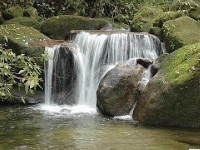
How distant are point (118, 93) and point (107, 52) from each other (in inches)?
109

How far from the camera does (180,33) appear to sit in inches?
412

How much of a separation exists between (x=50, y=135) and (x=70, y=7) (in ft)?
35.5

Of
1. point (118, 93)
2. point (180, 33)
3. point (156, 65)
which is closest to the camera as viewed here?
point (118, 93)

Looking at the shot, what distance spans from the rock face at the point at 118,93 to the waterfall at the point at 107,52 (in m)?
1.99

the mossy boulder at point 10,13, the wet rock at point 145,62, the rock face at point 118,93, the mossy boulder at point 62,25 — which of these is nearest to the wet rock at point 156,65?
the wet rock at point 145,62

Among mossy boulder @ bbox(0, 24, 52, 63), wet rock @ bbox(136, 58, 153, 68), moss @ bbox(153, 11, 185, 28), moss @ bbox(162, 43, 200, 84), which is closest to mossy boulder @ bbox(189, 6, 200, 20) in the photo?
moss @ bbox(153, 11, 185, 28)

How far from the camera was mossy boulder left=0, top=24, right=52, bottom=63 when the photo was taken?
1041cm

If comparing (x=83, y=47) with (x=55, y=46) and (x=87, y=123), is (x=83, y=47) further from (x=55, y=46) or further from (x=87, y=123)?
(x=87, y=123)

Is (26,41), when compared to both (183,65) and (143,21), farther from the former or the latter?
(183,65)

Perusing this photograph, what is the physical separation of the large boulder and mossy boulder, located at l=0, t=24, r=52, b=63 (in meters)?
3.96

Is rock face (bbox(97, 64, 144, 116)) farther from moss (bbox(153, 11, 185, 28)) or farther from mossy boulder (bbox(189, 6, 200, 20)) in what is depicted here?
mossy boulder (bbox(189, 6, 200, 20))

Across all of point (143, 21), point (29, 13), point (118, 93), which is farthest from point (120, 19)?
point (118, 93)

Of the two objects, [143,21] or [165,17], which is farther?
[143,21]

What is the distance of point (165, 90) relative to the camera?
7.63m
